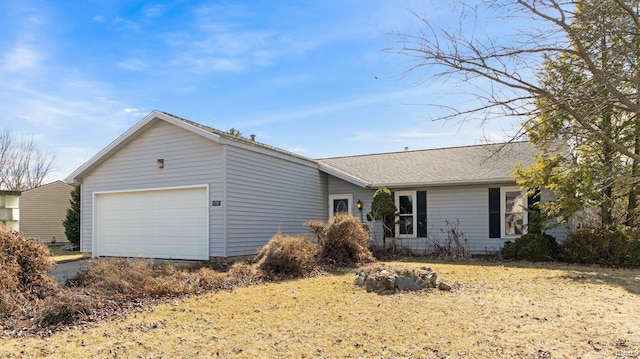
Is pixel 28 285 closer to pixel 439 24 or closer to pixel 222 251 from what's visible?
pixel 222 251

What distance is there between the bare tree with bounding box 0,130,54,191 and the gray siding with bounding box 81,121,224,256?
20605 millimetres

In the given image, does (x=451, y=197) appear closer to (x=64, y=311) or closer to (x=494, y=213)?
(x=494, y=213)

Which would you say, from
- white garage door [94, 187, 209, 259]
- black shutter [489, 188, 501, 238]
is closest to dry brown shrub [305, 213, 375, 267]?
white garage door [94, 187, 209, 259]

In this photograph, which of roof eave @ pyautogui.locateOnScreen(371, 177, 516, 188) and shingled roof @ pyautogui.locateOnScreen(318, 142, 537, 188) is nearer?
roof eave @ pyautogui.locateOnScreen(371, 177, 516, 188)

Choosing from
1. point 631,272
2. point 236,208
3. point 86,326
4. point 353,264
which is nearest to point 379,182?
point 353,264

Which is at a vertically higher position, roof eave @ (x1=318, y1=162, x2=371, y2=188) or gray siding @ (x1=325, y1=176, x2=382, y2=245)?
roof eave @ (x1=318, y1=162, x2=371, y2=188)

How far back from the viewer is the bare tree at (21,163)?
3056cm

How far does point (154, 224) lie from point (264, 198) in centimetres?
345

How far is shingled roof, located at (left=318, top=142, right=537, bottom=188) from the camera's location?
14769mm

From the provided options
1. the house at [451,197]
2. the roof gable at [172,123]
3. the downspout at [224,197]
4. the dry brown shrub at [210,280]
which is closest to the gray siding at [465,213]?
the house at [451,197]

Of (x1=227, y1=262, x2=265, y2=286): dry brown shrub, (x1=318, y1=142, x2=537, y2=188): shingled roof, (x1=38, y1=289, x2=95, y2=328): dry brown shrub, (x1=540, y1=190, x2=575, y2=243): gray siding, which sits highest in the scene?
(x1=318, y1=142, x2=537, y2=188): shingled roof

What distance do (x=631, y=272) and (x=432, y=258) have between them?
17.7ft

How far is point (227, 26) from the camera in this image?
10.5m

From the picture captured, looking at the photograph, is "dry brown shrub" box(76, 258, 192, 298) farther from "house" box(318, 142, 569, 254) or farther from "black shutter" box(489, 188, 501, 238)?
"black shutter" box(489, 188, 501, 238)
